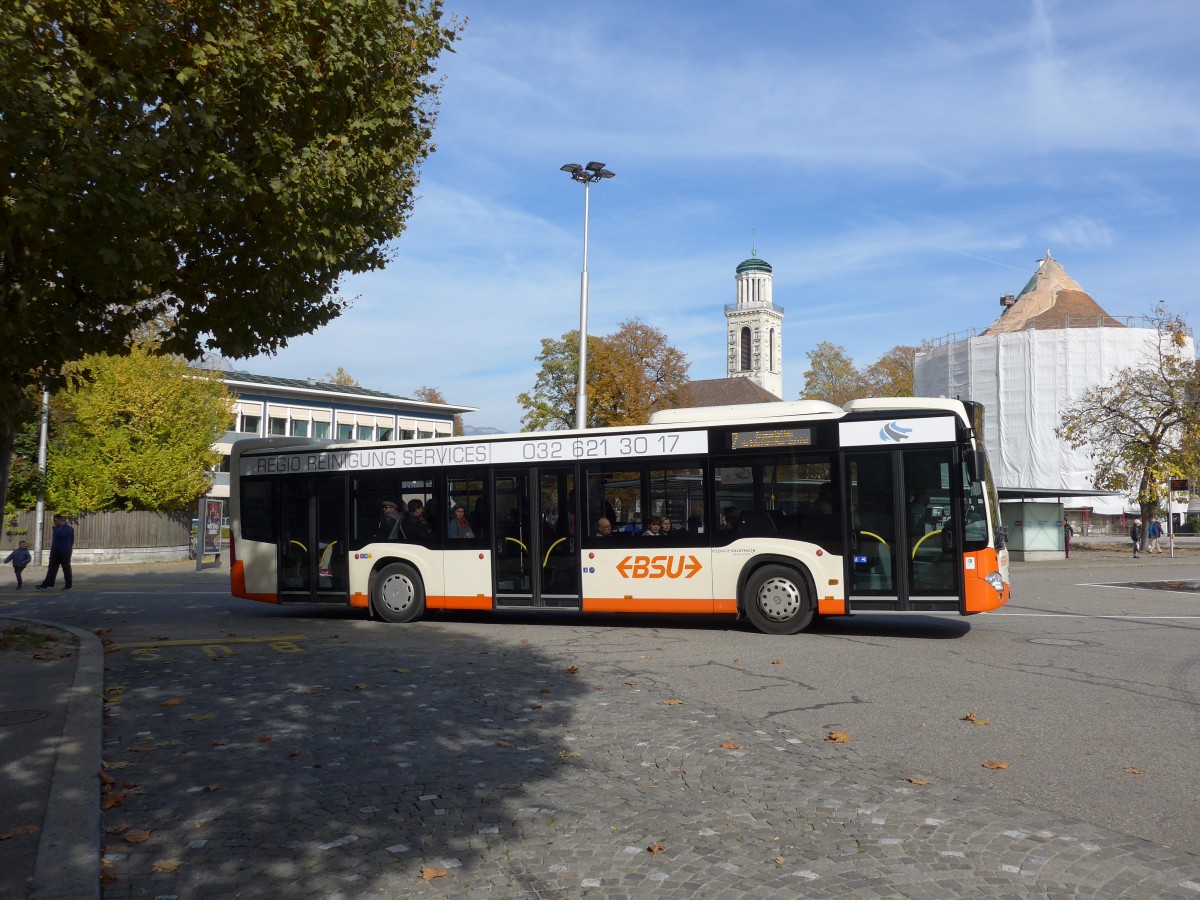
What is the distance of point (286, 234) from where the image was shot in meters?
11.7

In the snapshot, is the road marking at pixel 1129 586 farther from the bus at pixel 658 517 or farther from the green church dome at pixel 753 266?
the green church dome at pixel 753 266

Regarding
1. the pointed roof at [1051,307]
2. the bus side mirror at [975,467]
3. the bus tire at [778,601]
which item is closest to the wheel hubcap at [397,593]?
the bus tire at [778,601]

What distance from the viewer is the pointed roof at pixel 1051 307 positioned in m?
68.1

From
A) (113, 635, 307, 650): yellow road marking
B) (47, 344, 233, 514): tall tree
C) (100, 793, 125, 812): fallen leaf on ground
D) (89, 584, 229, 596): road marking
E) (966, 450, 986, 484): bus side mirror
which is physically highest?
(47, 344, 233, 514): tall tree

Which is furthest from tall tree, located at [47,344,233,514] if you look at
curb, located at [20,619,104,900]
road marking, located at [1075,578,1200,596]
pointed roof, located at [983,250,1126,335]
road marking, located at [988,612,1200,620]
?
pointed roof, located at [983,250,1126,335]

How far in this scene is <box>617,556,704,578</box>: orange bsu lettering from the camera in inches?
559

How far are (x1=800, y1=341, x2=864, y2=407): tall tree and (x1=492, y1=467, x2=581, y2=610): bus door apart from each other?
66.7m

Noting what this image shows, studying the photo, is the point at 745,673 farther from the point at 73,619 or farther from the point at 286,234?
the point at 73,619

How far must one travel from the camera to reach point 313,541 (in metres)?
17.0

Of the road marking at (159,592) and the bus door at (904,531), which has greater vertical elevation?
the bus door at (904,531)

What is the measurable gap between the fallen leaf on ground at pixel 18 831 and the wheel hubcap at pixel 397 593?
11001 mm

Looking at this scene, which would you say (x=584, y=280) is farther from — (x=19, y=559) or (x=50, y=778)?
(x=50, y=778)

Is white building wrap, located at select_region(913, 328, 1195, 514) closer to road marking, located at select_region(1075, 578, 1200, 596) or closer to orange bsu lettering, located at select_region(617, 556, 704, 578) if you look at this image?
road marking, located at select_region(1075, 578, 1200, 596)

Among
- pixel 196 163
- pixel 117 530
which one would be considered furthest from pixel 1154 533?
pixel 196 163
